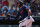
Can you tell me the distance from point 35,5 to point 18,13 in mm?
1028

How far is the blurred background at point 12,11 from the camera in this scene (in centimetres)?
738

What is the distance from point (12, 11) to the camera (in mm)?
7402

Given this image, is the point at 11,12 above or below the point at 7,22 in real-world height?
above

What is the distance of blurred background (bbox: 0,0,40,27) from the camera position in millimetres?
7375

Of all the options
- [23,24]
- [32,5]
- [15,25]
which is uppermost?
[32,5]

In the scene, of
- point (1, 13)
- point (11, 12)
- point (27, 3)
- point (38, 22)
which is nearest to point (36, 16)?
point (38, 22)

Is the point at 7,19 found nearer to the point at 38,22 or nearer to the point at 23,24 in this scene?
the point at 38,22

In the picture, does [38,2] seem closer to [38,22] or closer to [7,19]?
[38,22]

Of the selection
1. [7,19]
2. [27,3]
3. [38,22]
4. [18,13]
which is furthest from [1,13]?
[38,22]

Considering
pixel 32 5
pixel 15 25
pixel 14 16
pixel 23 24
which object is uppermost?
pixel 32 5

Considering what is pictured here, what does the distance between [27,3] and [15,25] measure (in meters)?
1.35

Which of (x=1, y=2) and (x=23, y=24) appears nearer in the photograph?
(x=23, y=24)

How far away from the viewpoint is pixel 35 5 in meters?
7.49

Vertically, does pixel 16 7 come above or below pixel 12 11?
above
